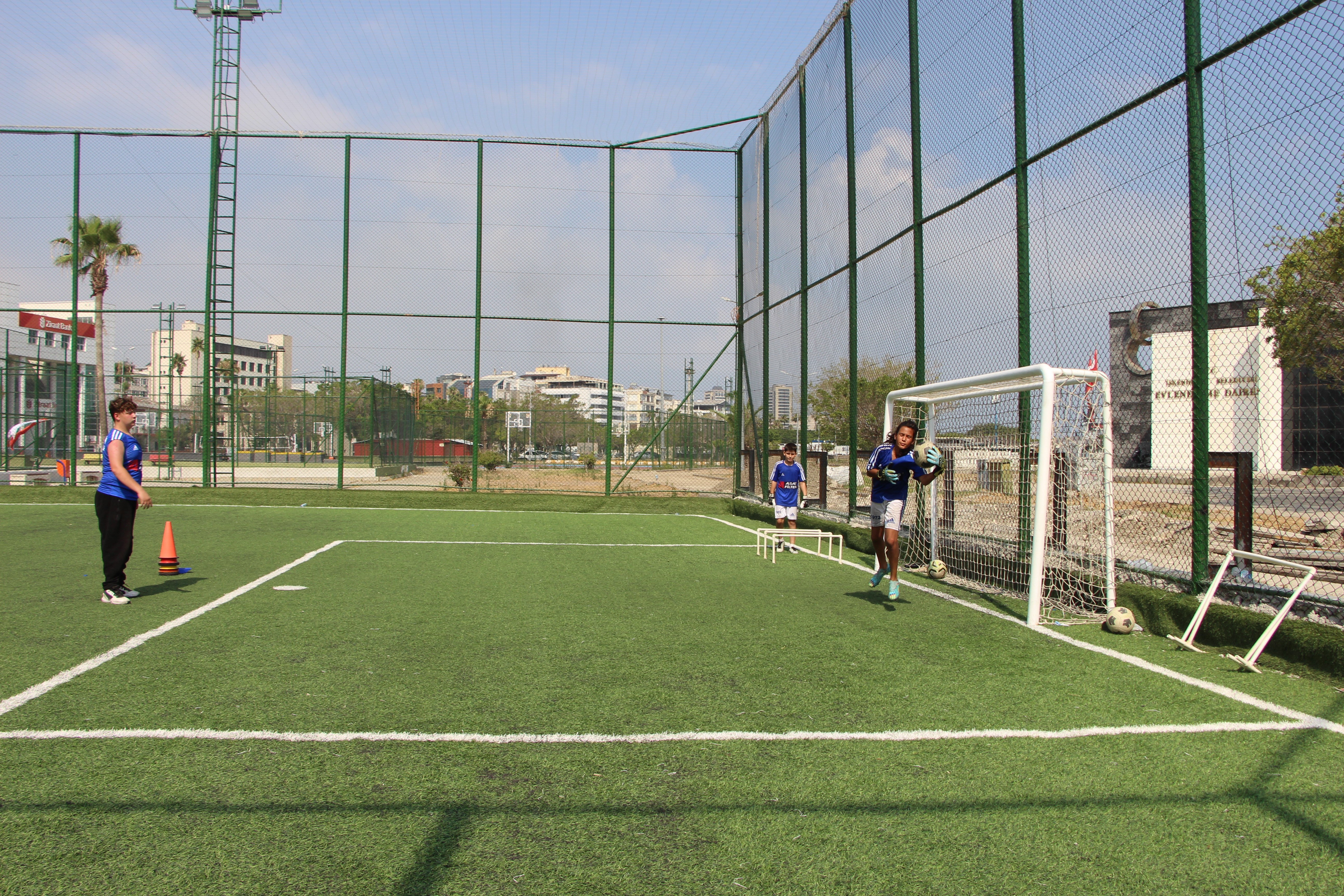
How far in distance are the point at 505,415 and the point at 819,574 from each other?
1796cm

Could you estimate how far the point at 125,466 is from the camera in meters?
7.74

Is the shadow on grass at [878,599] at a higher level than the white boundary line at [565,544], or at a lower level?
lower

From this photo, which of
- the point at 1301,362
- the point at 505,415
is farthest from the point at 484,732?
the point at 505,415

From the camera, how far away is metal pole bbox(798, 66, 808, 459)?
16000 mm

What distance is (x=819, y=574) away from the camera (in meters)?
10.1

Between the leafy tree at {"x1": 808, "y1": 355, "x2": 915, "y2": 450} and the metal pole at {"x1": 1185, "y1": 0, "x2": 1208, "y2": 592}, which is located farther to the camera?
the leafy tree at {"x1": 808, "y1": 355, "x2": 915, "y2": 450}

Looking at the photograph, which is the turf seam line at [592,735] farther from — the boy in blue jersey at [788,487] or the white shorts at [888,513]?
the boy in blue jersey at [788,487]

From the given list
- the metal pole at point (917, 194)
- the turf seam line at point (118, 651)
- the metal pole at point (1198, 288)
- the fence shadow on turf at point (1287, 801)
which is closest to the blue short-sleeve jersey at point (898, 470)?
the metal pole at point (1198, 288)

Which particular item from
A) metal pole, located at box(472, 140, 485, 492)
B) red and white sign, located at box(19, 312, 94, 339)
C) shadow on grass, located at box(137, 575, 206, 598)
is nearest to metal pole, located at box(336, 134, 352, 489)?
metal pole, located at box(472, 140, 485, 492)

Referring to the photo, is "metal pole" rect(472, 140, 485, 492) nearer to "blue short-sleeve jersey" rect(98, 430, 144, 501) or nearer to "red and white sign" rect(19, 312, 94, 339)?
"blue short-sleeve jersey" rect(98, 430, 144, 501)

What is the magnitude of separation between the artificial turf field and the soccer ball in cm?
15

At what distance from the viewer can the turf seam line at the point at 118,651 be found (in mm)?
4695

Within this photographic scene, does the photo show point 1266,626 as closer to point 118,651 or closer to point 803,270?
point 118,651

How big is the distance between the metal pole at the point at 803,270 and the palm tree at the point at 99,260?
56.8ft
